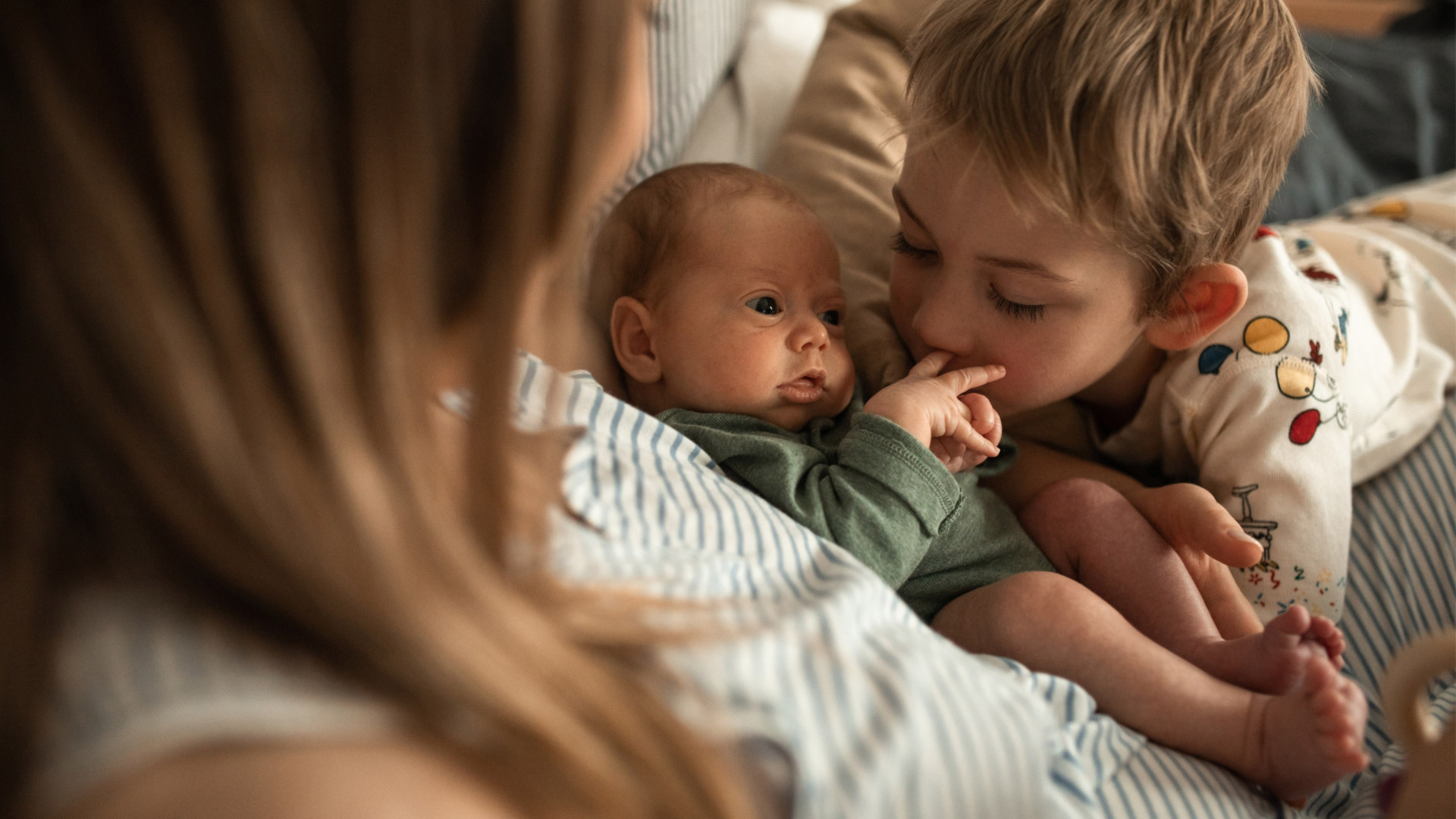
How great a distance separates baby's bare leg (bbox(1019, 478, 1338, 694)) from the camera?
0.83 metres

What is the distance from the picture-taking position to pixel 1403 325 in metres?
1.24

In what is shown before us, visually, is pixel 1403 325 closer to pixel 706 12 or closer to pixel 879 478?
pixel 879 478

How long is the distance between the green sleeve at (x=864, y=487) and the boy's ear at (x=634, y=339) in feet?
0.51

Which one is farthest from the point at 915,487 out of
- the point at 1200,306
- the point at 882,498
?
the point at 1200,306

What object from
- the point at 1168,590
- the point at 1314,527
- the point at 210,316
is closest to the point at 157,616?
the point at 210,316

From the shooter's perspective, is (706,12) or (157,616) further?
(706,12)

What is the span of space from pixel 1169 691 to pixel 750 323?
0.54 metres

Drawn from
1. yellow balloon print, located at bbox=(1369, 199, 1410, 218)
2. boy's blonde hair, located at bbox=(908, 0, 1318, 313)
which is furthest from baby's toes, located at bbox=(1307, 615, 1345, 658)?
yellow balloon print, located at bbox=(1369, 199, 1410, 218)

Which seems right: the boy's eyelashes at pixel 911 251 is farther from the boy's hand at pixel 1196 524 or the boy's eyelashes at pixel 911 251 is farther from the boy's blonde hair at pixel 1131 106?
the boy's hand at pixel 1196 524

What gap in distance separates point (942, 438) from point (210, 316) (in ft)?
2.41

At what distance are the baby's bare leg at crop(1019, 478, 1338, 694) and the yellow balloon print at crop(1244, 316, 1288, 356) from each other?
25 cm

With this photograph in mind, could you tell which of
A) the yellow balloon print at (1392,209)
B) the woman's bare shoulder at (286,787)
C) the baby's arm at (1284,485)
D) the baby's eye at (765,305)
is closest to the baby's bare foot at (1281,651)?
the baby's arm at (1284,485)

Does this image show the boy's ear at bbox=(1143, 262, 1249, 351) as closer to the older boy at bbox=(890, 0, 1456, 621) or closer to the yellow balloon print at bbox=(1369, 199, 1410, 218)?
the older boy at bbox=(890, 0, 1456, 621)

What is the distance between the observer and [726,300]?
102 cm
